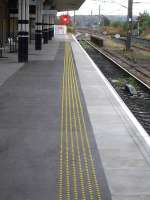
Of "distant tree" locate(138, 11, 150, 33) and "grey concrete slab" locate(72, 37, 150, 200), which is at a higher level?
"distant tree" locate(138, 11, 150, 33)

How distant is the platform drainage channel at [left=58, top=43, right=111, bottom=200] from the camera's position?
6.53 meters

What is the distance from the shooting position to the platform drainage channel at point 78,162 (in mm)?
6531

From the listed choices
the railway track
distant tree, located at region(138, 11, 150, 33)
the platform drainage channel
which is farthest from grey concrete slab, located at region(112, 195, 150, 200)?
distant tree, located at region(138, 11, 150, 33)

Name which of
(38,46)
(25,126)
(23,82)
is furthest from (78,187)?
(38,46)

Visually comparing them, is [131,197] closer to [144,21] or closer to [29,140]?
[29,140]

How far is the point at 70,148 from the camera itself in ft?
28.6

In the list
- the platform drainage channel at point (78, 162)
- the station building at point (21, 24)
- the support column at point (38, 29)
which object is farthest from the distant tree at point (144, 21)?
the platform drainage channel at point (78, 162)

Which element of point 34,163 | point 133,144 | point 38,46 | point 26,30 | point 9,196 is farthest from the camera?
point 38,46

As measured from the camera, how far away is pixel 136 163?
780cm

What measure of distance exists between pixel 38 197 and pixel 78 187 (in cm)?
68

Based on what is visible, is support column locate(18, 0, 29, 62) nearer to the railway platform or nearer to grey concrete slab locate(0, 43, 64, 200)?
grey concrete slab locate(0, 43, 64, 200)

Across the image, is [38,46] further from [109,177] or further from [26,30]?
[109,177]

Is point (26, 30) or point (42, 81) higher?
point (26, 30)

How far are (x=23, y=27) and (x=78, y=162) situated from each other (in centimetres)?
2037
